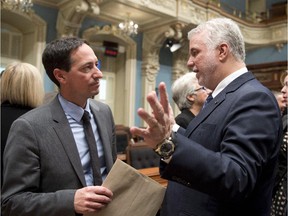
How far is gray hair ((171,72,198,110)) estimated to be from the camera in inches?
104

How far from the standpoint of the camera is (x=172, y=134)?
39.5 inches

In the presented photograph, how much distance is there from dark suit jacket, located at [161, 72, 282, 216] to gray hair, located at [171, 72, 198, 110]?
53.0 inches

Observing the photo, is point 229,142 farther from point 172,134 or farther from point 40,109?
point 40,109

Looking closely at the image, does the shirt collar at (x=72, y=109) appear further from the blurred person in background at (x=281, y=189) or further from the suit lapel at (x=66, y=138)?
the blurred person in background at (x=281, y=189)

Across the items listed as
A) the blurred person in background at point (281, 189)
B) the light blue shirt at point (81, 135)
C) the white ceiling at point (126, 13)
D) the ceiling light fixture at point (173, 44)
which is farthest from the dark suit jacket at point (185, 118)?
the ceiling light fixture at point (173, 44)

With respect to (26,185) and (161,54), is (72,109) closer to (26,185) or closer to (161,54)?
(26,185)

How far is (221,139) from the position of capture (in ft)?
3.66

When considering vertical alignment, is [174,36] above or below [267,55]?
below

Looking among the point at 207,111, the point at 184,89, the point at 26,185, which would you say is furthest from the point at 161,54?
the point at 26,185

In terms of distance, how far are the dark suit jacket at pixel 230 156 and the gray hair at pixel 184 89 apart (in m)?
1.35

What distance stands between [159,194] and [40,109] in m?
0.76


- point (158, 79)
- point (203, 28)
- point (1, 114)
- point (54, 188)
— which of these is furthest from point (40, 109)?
point (158, 79)

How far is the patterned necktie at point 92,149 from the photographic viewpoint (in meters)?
1.48

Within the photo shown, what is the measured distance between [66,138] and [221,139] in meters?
0.74
